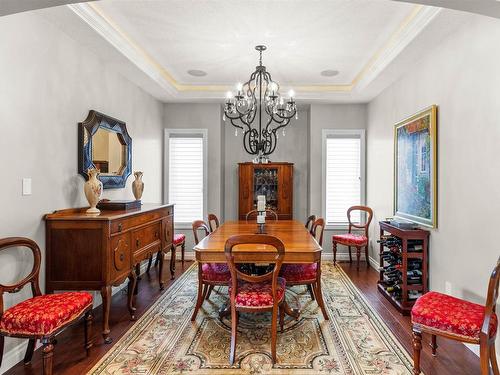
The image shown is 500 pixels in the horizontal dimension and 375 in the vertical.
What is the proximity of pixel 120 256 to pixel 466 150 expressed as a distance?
311cm

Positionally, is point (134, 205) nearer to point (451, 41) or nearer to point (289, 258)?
point (289, 258)

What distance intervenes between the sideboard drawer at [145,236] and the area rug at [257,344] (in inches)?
27.8

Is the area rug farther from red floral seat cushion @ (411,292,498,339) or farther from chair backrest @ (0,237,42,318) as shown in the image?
chair backrest @ (0,237,42,318)

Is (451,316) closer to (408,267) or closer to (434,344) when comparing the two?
(434,344)

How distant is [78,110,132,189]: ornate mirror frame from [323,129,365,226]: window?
322cm

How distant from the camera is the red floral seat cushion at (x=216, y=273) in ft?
10.2

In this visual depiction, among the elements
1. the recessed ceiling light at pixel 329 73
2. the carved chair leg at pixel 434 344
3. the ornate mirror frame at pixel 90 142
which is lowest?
the carved chair leg at pixel 434 344

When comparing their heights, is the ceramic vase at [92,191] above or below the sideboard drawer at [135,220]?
above

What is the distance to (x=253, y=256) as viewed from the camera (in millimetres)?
2625

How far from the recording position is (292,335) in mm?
2832

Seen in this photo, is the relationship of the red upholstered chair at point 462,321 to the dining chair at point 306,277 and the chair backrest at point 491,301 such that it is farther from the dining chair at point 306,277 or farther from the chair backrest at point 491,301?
the dining chair at point 306,277

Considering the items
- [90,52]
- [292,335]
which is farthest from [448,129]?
[90,52]

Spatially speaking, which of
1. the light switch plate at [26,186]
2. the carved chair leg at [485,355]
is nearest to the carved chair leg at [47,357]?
the light switch plate at [26,186]

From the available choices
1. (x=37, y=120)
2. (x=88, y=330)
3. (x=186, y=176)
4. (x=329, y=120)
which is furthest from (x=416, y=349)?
(x=186, y=176)
